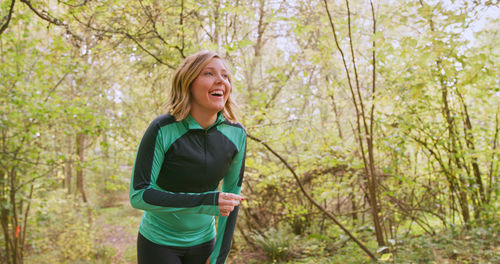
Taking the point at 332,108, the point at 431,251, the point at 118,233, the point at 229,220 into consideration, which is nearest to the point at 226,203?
the point at 229,220

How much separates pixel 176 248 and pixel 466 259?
11.3ft

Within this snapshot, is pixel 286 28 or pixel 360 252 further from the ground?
pixel 286 28

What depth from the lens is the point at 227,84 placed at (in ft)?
5.30

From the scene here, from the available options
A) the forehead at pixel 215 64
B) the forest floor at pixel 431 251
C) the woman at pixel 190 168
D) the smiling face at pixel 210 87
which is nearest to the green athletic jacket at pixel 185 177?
the woman at pixel 190 168

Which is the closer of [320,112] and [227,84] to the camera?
[227,84]

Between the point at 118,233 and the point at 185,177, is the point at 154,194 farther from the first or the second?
the point at 118,233

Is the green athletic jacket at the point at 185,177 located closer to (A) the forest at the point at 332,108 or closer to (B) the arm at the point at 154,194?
(B) the arm at the point at 154,194

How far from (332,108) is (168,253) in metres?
5.17

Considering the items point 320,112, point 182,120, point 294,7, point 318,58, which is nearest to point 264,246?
point 320,112

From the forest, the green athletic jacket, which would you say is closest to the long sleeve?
the green athletic jacket

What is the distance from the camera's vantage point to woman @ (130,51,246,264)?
53.9 inches

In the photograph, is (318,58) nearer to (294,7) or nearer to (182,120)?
(294,7)

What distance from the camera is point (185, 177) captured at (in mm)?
1516

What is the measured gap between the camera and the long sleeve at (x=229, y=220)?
1.65 meters
